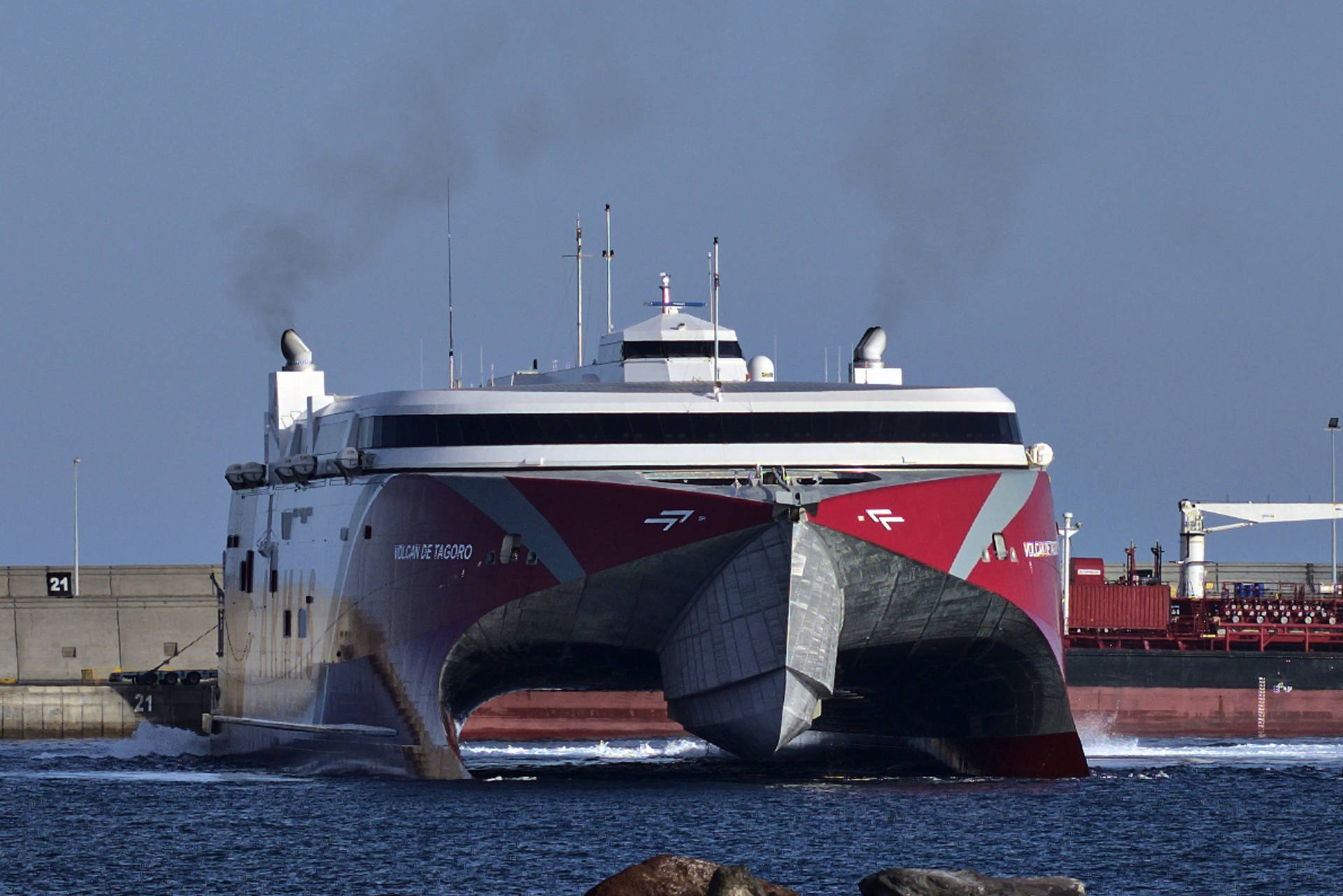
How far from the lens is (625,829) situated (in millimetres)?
42938

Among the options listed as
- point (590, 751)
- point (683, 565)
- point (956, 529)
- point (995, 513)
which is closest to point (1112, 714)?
point (590, 751)

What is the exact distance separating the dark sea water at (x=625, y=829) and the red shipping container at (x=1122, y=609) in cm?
1902

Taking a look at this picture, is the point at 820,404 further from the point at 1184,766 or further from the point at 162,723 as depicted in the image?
the point at 162,723

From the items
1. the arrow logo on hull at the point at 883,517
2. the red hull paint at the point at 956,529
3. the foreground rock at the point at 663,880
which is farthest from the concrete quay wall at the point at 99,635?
the foreground rock at the point at 663,880

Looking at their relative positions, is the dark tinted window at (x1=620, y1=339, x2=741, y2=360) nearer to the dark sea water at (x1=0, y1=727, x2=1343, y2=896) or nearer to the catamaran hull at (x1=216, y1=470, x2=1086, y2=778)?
the catamaran hull at (x1=216, y1=470, x2=1086, y2=778)

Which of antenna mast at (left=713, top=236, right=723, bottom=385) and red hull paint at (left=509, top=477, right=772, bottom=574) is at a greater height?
antenna mast at (left=713, top=236, right=723, bottom=385)

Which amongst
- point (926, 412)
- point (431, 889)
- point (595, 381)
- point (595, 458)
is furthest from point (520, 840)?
point (595, 381)

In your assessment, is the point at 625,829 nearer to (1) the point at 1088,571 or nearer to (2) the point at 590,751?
(2) the point at 590,751

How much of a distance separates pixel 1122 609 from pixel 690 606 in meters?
33.2

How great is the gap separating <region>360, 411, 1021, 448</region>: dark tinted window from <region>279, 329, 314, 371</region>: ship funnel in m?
9.63

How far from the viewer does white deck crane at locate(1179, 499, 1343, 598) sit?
261 ft

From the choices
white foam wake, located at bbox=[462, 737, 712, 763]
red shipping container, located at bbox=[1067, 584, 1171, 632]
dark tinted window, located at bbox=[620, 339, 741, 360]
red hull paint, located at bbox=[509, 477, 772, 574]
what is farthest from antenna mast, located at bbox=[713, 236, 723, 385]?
red shipping container, located at bbox=[1067, 584, 1171, 632]

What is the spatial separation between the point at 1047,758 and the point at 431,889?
15.4 metres

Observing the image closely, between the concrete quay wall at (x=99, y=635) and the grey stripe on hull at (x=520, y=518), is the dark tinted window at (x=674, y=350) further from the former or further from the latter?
the concrete quay wall at (x=99, y=635)
